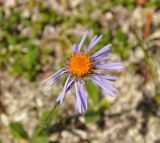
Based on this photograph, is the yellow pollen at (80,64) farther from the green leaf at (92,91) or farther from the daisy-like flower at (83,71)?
the green leaf at (92,91)

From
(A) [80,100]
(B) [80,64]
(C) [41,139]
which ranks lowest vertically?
(C) [41,139]

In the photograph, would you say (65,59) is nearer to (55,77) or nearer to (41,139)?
(41,139)

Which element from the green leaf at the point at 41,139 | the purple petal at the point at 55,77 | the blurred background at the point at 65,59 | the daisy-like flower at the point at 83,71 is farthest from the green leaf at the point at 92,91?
the purple petal at the point at 55,77

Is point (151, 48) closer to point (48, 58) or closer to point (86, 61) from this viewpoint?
point (48, 58)

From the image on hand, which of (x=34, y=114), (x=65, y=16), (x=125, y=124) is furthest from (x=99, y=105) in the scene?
(x=65, y=16)

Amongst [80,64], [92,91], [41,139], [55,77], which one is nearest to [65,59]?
[92,91]
